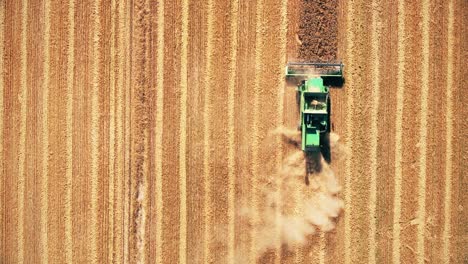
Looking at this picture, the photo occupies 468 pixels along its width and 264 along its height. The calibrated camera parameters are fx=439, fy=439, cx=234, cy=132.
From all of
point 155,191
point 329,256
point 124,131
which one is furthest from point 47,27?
point 329,256

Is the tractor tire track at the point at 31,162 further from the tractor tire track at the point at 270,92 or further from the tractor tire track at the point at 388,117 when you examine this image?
the tractor tire track at the point at 388,117

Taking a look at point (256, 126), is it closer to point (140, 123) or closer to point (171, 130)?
point (171, 130)

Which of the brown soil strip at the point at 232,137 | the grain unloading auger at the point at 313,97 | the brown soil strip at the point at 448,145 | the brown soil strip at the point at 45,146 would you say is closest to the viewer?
the grain unloading auger at the point at 313,97

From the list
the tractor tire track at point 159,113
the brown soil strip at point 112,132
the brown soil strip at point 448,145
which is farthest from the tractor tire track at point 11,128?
the brown soil strip at point 448,145

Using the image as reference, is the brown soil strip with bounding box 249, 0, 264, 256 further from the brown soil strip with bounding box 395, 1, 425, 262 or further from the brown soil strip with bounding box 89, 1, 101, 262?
the brown soil strip with bounding box 89, 1, 101, 262

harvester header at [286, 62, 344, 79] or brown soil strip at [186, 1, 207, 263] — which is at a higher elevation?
harvester header at [286, 62, 344, 79]

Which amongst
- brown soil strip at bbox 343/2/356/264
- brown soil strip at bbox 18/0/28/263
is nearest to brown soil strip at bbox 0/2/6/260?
brown soil strip at bbox 18/0/28/263
